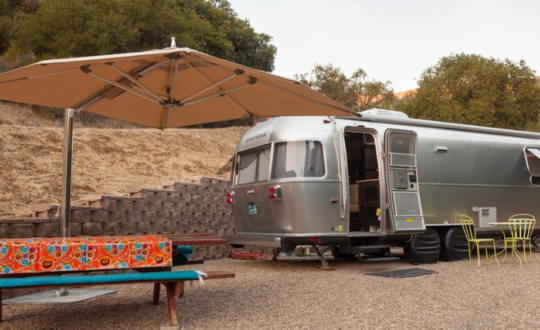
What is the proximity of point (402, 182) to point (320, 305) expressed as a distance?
3934 mm

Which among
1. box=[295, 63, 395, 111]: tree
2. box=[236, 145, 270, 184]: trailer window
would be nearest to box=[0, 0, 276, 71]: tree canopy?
box=[295, 63, 395, 111]: tree

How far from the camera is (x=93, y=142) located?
14.1 m

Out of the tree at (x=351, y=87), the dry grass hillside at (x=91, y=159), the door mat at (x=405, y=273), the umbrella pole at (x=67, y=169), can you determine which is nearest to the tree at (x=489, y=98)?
the tree at (x=351, y=87)

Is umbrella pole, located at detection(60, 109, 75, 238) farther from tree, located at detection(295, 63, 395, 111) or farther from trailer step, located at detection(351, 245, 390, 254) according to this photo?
tree, located at detection(295, 63, 395, 111)

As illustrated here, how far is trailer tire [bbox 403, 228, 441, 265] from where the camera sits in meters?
9.30

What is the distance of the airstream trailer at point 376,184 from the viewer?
8.30 meters

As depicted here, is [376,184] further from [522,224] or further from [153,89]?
[153,89]

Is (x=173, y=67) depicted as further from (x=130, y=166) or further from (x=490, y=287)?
(x=130, y=166)

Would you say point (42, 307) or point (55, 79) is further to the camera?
point (42, 307)

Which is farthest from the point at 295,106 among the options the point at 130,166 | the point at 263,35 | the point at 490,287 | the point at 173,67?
the point at 263,35

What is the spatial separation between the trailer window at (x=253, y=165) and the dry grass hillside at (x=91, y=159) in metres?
3.21

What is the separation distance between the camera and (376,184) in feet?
30.7

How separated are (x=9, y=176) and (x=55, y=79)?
5744 millimetres

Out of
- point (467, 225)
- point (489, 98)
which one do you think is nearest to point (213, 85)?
point (467, 225)
